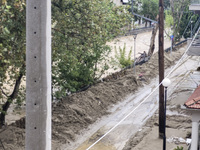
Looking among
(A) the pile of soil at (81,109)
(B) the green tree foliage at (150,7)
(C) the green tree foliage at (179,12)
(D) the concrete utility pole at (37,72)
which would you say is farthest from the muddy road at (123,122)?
(B) the green tree foliage at (150,7)

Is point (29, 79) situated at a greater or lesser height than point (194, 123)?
greater

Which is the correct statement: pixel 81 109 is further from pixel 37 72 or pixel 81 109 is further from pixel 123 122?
pixel 37 72

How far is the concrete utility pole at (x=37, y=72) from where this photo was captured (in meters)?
4.34

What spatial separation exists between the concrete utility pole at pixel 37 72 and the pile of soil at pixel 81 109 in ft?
33.9

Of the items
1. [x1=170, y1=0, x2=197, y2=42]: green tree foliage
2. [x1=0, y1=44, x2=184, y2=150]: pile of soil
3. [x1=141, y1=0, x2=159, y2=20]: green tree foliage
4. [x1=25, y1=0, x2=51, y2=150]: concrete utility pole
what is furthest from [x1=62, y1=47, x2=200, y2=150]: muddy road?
[x1=141, y1=0, x2=159, y2=20]: green tree foliage

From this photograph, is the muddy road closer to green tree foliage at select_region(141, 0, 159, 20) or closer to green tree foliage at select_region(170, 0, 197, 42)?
green tree foliage at select_region(170, 0, 197, 42)

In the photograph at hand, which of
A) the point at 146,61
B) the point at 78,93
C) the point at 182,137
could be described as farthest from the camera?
the point at 146,61

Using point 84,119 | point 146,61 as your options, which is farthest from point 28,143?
point 146,61

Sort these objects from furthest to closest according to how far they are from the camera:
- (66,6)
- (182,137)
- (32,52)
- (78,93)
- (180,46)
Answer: (180,46) < (78,93) < (182,137) < (66,6) < (32,52)

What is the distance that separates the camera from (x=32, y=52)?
4.35 meters

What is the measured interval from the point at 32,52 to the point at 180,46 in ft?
176

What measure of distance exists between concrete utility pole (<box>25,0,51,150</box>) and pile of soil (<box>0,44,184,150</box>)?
1032cm

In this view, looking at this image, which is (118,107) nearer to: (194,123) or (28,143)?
(194,123)

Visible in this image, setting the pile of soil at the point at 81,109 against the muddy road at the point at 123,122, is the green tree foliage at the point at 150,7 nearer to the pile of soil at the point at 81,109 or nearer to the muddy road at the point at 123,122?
the pile of soil at the point at 81,109
